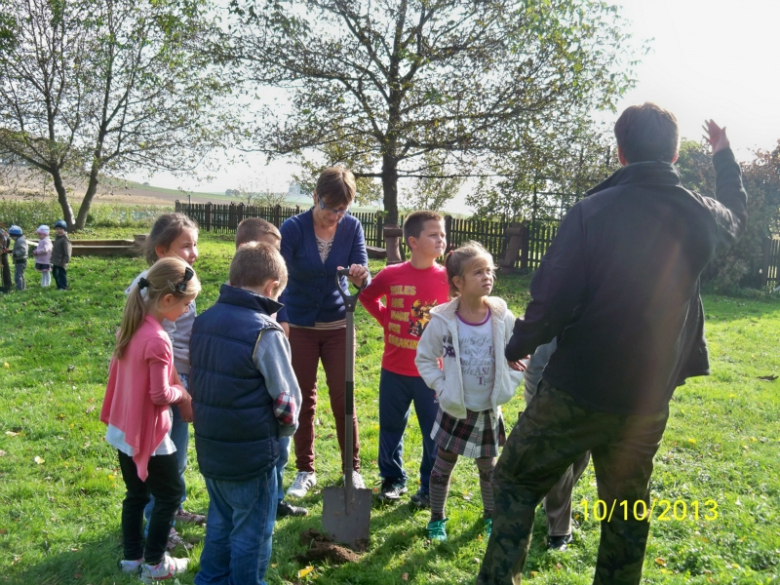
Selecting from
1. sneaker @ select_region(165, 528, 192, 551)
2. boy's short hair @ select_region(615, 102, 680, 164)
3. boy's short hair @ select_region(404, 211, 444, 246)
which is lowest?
sneaker @ select_region(165, 528, 192, 551)

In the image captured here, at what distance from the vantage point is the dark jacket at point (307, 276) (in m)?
3.98

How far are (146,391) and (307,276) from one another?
135cm

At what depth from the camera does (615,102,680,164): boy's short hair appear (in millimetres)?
2473

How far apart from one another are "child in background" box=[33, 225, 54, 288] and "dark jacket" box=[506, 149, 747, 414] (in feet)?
40.7

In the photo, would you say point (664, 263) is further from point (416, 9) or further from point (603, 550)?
point (416, 9)

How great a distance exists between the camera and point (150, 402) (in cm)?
292

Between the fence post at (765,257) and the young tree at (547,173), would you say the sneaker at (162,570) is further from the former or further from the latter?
the fence post at (765,257)

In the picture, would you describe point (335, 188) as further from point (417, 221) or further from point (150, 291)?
point (150, 291)

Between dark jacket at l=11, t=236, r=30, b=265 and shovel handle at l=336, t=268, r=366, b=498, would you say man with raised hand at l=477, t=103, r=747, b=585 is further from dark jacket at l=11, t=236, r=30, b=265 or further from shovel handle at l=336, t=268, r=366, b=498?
dark jacket at l=11, t=236, r=30, b=265

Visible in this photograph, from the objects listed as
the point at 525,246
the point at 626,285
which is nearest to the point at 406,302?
the point at 626,285

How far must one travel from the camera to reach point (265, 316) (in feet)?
8.99

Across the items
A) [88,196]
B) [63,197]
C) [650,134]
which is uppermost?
[88,196]

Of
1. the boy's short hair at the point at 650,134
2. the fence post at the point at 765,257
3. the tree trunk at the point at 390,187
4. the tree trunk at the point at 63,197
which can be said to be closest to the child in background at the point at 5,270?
the tree trunk at the point at 390,187
